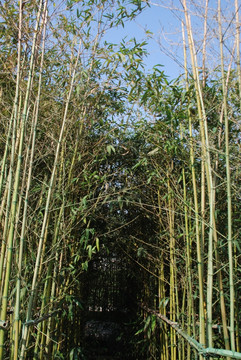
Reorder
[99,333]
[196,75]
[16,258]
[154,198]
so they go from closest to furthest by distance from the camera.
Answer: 1. [16,258]
2. [196,75]
3. [154,198]
4. [99,333]

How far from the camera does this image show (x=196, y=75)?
7.38 ft

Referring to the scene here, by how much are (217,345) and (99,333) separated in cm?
186

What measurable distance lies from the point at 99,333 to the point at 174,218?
223cm

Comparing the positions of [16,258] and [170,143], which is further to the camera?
[170,143]

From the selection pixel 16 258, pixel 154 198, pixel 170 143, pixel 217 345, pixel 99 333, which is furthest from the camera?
pixel 99 333

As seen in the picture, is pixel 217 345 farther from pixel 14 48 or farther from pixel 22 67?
pixel 14 48

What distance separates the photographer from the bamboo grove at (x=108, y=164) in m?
2.28

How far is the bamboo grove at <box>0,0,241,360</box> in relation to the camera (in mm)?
2281

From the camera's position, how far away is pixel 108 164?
3.52 m

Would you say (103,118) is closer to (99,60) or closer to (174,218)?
(99,60)

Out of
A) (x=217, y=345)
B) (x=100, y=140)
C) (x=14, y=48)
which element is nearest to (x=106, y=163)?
(x=100, y=140)

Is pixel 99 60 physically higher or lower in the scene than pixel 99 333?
higher

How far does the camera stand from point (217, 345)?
118 inches

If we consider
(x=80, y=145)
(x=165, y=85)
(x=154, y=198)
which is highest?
(x=165, y=85)
